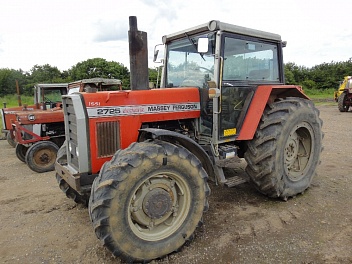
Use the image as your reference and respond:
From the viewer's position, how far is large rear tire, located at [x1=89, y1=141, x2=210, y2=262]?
262 cm

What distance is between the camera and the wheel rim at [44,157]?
682cm

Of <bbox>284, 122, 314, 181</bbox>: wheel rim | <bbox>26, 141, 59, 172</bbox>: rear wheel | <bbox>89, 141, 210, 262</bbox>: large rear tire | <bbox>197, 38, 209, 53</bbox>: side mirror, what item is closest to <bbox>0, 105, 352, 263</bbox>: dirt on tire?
<bbox>89, 141, 210, 262</bbox>: large rear tire

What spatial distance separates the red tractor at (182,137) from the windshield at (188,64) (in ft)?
0.05

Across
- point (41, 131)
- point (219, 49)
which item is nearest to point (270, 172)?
point (219, 49)

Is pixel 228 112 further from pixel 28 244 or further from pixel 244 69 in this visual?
pixel 28 244

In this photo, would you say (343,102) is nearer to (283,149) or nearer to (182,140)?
(283,149)

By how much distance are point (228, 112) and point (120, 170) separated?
6.15 ft

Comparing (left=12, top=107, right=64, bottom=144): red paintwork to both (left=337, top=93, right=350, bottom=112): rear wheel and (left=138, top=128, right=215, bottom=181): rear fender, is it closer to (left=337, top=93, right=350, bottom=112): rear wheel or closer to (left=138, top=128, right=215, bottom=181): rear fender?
(left=138, top=128, right=215, bottom=181): rear fender

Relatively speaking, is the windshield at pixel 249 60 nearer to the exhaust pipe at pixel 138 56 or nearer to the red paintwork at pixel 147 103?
the red paintwork at pixel 147 103

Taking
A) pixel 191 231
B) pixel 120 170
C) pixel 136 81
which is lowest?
pixel 191 231

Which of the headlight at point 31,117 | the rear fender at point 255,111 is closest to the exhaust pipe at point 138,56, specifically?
the rear fender at point 255,111

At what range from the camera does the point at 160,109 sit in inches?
139

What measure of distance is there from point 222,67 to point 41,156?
518cm

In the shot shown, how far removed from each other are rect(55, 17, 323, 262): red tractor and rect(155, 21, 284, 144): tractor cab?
1 centimetres
